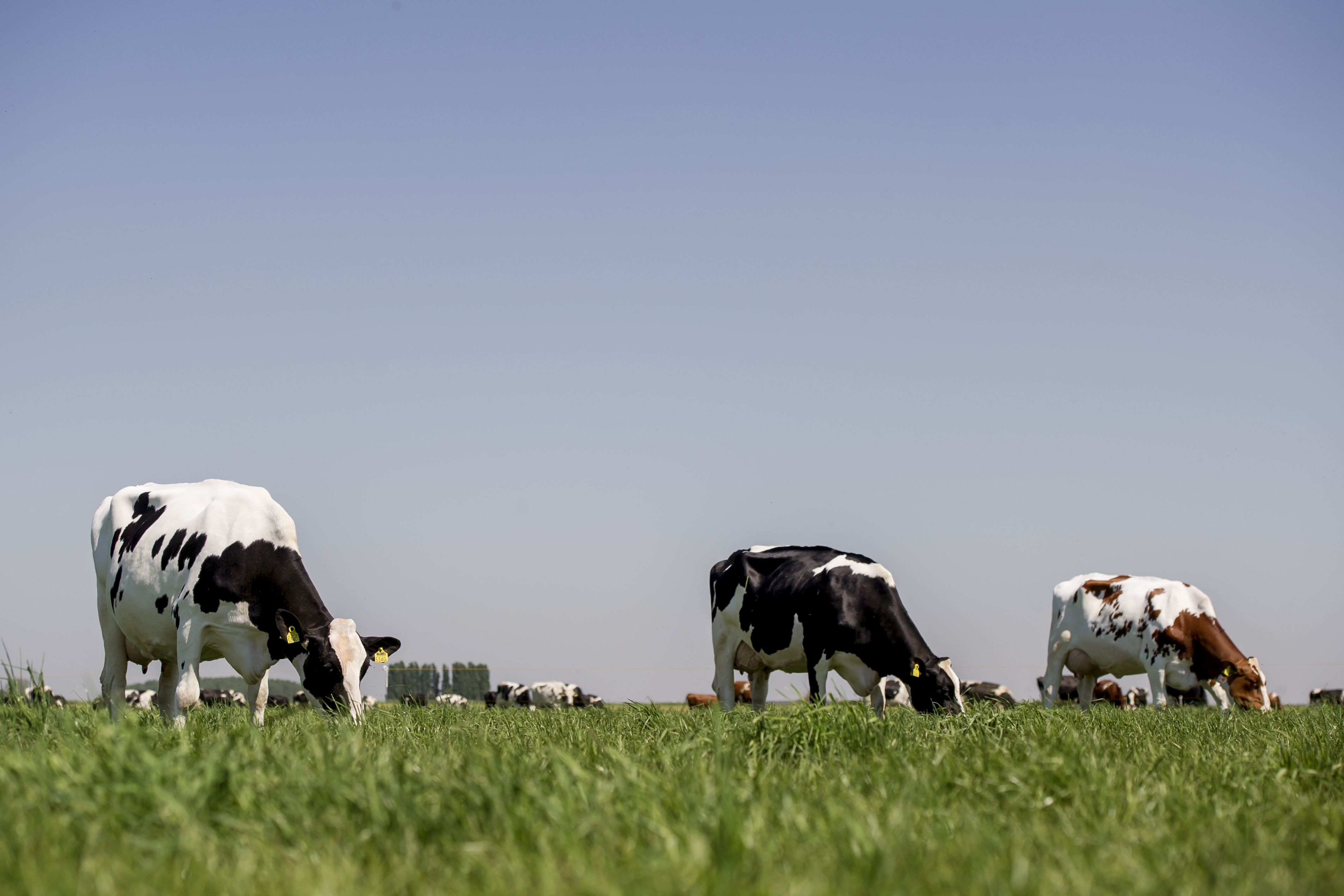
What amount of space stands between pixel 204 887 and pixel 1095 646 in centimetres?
2264

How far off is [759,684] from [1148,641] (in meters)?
9.38

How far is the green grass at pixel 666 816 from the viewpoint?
3109 millimetres

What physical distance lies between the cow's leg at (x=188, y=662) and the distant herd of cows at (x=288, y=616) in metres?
0.02

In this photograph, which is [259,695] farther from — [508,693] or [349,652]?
[508,693]

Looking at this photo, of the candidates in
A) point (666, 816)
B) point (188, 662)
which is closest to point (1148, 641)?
point (188, 662)

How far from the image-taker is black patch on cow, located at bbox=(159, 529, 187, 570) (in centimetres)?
1178

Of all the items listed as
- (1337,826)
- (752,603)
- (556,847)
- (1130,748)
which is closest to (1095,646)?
(752,603)

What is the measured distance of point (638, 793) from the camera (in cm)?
400

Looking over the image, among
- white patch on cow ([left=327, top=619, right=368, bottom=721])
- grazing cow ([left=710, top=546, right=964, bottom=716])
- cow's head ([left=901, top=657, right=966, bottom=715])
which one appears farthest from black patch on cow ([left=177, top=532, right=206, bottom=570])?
cow's head ([left=901, top=657, right=966, bottom=715])

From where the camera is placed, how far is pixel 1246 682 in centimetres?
2073

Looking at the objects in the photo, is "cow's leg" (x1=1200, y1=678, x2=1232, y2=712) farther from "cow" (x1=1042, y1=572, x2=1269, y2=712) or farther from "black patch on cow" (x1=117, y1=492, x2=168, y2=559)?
"black patch on cow" (x1=117, y1=492, x2=168, y2=559)

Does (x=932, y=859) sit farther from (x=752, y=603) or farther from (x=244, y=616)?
(x=752, y=603)

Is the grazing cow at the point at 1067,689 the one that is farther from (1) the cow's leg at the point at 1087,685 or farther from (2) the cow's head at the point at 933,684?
(2) the cow's head at the point at 933,684

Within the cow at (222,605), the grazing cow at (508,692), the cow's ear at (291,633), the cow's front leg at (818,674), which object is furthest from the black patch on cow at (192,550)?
the grazing cow at (508,692)
